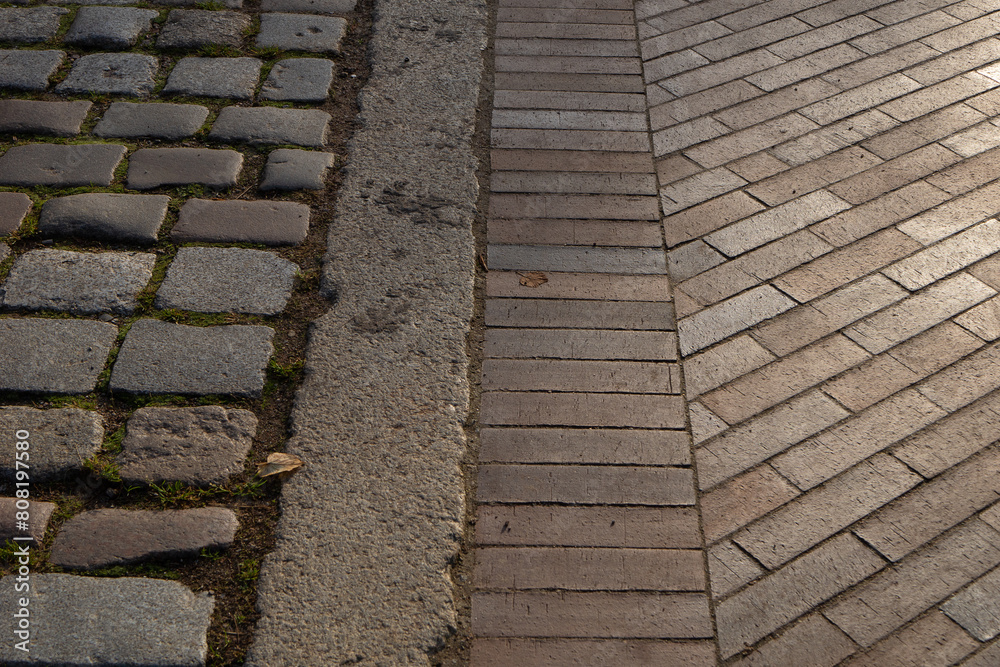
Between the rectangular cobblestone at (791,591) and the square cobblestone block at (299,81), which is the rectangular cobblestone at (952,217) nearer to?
the rectangular cobblestone at (791,591)

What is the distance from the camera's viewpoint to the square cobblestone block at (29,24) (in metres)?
3.48

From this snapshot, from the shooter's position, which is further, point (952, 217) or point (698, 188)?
point (698, 188)

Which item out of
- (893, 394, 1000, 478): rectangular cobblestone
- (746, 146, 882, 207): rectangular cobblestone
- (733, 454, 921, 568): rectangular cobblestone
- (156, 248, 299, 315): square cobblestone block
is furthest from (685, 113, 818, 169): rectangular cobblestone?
(156, 248, 299, 315): square cobblestone block

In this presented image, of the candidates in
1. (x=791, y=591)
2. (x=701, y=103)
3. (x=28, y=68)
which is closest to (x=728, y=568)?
(x=791, y=591)

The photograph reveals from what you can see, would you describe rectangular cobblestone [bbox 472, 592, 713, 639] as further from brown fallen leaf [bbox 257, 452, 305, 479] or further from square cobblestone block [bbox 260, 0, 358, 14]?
square cobblestone block [bbox 260, 0, 358, 14]

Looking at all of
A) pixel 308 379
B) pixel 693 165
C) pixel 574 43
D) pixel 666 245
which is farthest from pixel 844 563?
pixel 574 43

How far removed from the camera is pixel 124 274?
2.51 metres

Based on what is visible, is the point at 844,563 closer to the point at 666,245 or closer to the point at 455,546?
the point at 455,546

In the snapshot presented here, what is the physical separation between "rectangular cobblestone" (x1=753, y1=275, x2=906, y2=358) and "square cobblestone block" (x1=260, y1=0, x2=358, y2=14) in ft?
7.67

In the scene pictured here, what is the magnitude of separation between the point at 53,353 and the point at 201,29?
Answer: 1.77 meters

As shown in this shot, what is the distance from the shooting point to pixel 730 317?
246cm

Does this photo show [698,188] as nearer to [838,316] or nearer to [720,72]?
[838,316]

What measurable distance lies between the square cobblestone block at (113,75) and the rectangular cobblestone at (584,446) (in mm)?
2004

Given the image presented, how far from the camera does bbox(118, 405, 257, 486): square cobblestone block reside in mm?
2051
